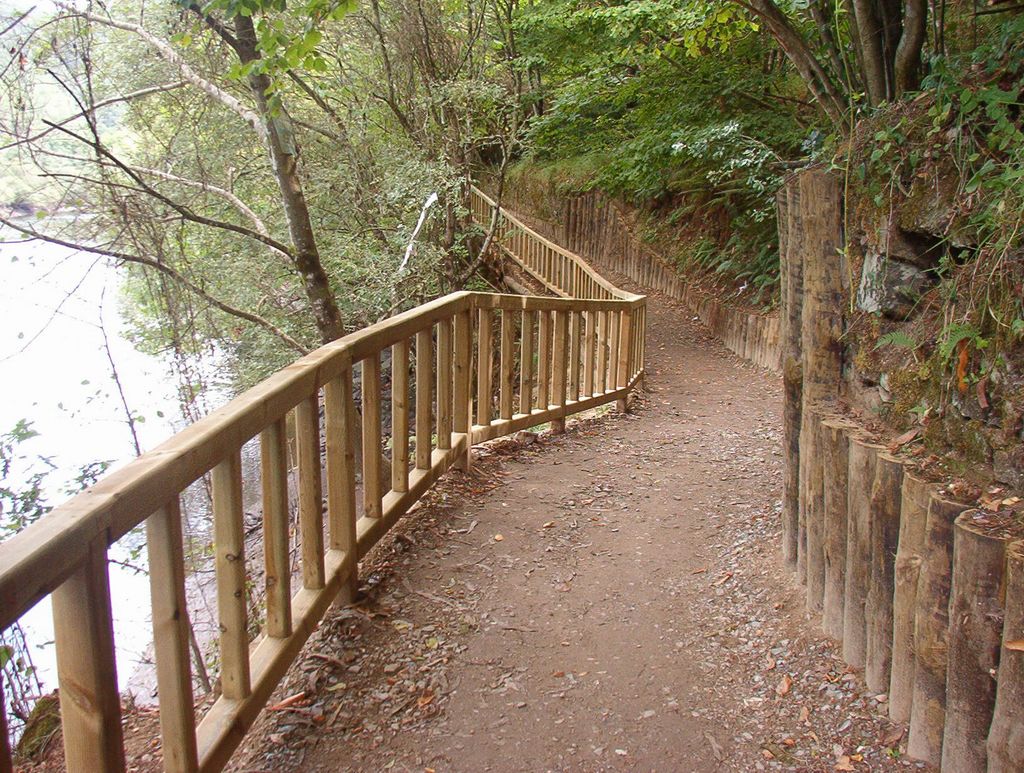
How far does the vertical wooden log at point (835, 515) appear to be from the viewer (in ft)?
9.74

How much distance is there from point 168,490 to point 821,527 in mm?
2454

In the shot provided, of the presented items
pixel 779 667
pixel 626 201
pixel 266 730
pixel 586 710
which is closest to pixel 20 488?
pixel 266 730

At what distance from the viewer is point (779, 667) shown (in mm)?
3008

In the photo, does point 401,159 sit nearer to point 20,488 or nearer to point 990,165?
point 20,488

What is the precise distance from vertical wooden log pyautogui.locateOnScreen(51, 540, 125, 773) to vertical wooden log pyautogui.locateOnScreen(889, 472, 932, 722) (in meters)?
2.13

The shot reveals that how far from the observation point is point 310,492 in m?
2.73

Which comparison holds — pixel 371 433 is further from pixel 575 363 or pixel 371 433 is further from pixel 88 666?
pixel 575 363

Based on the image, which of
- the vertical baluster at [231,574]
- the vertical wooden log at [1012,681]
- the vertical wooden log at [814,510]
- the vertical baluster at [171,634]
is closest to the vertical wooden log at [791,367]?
the vertical wooden log at [814,510]

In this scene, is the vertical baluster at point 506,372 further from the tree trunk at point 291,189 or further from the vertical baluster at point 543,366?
the tree trunk at point 291,189

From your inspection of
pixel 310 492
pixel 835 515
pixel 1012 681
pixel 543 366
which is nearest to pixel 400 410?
pixel 310 492

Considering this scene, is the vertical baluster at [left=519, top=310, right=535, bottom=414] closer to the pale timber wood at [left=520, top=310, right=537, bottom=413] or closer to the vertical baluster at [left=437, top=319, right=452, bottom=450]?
the pale timber wood at [left=520, top=310, right=537, bottom=413]

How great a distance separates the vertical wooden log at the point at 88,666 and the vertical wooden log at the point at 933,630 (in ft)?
6.87

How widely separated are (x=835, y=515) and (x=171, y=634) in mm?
2301

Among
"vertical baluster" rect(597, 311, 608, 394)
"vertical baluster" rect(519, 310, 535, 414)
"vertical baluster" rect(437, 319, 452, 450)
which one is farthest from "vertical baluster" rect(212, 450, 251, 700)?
"vertical baluster" rect(597, 311, 608, 394)
